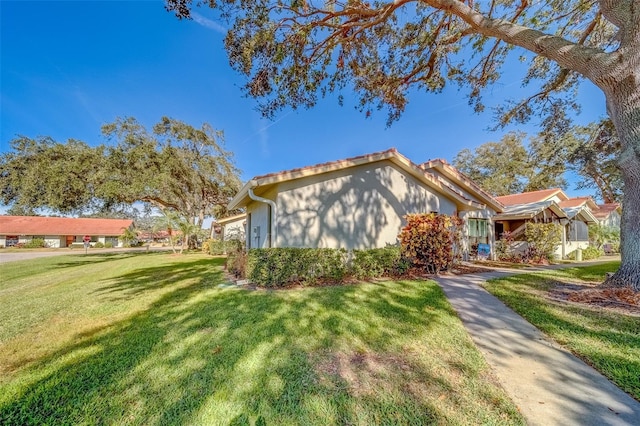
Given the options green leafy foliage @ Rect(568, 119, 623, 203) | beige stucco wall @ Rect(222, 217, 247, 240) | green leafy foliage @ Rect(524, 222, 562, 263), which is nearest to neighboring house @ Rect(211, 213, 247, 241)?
beige stucco wall @ Rect(222, 217, 247, 240)

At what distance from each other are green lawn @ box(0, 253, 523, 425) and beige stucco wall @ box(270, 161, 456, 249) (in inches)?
117

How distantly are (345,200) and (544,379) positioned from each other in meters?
6.92

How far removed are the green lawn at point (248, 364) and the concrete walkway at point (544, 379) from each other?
230 mm

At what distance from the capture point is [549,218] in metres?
15.2

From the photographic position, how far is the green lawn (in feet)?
8.04

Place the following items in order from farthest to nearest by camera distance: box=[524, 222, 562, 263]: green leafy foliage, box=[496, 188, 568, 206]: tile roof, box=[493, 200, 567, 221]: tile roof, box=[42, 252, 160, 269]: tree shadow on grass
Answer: box=[496, 188, 568, 206]: tile roof → box=[42, 252, 160, 269]: tree shadow on grass → box=[493, 200, 567, 221]: tile roof → box=[524, 222, 562, 263]: green leafy foliage

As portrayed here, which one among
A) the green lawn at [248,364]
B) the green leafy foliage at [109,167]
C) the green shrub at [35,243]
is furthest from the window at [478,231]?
the green shrub at [35,243]

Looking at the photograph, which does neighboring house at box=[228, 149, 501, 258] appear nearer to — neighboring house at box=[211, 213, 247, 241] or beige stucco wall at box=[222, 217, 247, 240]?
neighboring house at box=[211, 213, 247, 241]

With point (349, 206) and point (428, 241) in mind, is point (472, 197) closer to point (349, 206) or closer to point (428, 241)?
point (428, 241)

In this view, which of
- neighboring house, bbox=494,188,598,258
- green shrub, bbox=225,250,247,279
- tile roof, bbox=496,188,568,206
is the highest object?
tile roof, bbox=496,188,568,206

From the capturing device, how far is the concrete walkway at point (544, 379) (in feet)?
7.75

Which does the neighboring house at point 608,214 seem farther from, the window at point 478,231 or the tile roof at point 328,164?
the tile roof at point 328,164

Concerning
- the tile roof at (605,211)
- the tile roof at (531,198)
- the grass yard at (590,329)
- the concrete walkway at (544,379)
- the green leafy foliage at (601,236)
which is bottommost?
the concrete walkway at (544,379)

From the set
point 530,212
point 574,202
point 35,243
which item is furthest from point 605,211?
point 35,243
